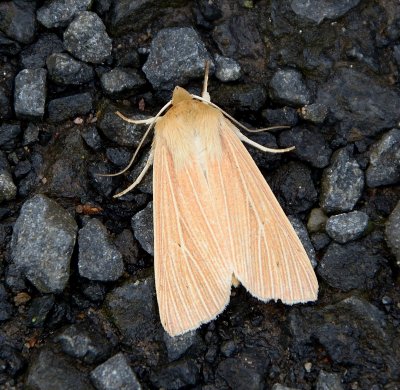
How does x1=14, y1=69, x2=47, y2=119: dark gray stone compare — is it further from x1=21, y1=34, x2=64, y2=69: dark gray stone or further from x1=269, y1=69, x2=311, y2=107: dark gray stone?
x1=269, y1=69, x2=311, y2=107: dark gray stone

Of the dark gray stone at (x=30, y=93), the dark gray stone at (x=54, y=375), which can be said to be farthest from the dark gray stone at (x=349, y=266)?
the dark gray stone at (x=30, y=93)

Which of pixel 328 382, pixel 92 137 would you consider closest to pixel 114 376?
pixel 328 382

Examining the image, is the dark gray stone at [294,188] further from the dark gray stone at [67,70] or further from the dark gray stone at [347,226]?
the dark gray stone at [67,70]

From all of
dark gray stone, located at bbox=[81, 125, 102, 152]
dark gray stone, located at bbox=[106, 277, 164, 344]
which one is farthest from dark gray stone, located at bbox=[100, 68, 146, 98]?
dark gray stone, located at bbox=[106, 277, 164, 344]

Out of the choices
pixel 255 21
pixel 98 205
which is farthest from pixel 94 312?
pixel 255 21

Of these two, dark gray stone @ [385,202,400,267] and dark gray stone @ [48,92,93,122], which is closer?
dark gray stone @ [385,202,400,267]

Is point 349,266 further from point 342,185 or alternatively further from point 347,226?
point 342,185
